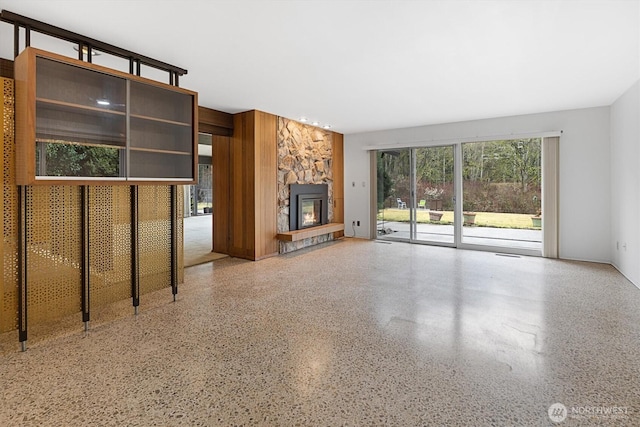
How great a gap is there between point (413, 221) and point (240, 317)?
16.9ft

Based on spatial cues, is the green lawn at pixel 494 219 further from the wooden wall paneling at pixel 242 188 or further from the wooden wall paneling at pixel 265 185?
the wooden wall paneling at pixel 242 188

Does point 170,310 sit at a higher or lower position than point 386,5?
lower

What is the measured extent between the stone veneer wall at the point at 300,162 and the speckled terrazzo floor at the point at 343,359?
247cm

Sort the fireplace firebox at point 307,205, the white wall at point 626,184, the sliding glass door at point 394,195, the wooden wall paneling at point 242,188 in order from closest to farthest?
the white wall at point 626,184 → the wooden wall paneling at point 242,188 → the fireplace firebox at point 307,205 → the sliding glass door at point 394,195

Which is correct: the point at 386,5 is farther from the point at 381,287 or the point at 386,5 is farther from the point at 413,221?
the point at 413,221

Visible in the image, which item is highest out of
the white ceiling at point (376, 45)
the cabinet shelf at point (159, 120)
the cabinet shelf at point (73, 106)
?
the white ceiling at point (376, 45)

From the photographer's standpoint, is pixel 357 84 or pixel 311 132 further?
pixel 311 132

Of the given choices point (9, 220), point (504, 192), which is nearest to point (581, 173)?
point (504, 192)

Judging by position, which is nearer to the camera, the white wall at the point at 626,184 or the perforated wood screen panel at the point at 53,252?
the perforated wood screen panel at the point at 53,252

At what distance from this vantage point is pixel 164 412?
1756mm

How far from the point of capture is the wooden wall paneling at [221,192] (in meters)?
6.01

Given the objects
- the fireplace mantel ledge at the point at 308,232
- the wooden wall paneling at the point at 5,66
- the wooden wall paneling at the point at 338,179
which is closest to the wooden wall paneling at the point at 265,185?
the fireplace mantel ledge at the point at 308,232

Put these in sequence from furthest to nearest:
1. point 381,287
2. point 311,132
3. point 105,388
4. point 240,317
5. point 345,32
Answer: point 311,132, point 381,287, point 240,317, point 345,32, point 105,388

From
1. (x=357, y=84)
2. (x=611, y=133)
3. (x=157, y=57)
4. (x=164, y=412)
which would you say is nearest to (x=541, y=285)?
(x=611, y=133)
